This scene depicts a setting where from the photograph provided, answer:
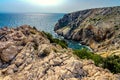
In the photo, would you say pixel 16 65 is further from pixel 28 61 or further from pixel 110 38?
pixel 110 38

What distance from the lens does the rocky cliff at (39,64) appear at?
46.2m

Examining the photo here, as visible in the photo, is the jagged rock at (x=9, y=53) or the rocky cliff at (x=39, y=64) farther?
the jagged rock at (x=9, y=53)

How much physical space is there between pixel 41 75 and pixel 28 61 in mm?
7573

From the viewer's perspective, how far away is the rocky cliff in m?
46.2

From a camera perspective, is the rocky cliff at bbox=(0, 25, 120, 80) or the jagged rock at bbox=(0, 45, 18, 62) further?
the jagged rock at bbox=(0, 45, 18, 62)

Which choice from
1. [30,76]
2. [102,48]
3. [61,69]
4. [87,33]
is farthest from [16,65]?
[87,33]

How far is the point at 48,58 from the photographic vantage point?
5269 centimetres

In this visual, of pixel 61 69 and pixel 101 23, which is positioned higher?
pixel 61 69

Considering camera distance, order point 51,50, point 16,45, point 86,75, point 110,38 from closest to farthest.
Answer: point 86,75 → point 51,50 → point 16,45 → point 110,38

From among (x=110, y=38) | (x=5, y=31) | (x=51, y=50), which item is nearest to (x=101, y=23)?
(x=110, y=38)

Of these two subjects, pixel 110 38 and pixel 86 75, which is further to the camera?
pixel 110 38

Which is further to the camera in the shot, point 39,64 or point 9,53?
point 9,53

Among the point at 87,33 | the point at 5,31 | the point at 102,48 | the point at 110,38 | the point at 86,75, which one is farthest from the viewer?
the point at 87,33

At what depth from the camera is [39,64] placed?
50.8 meters
